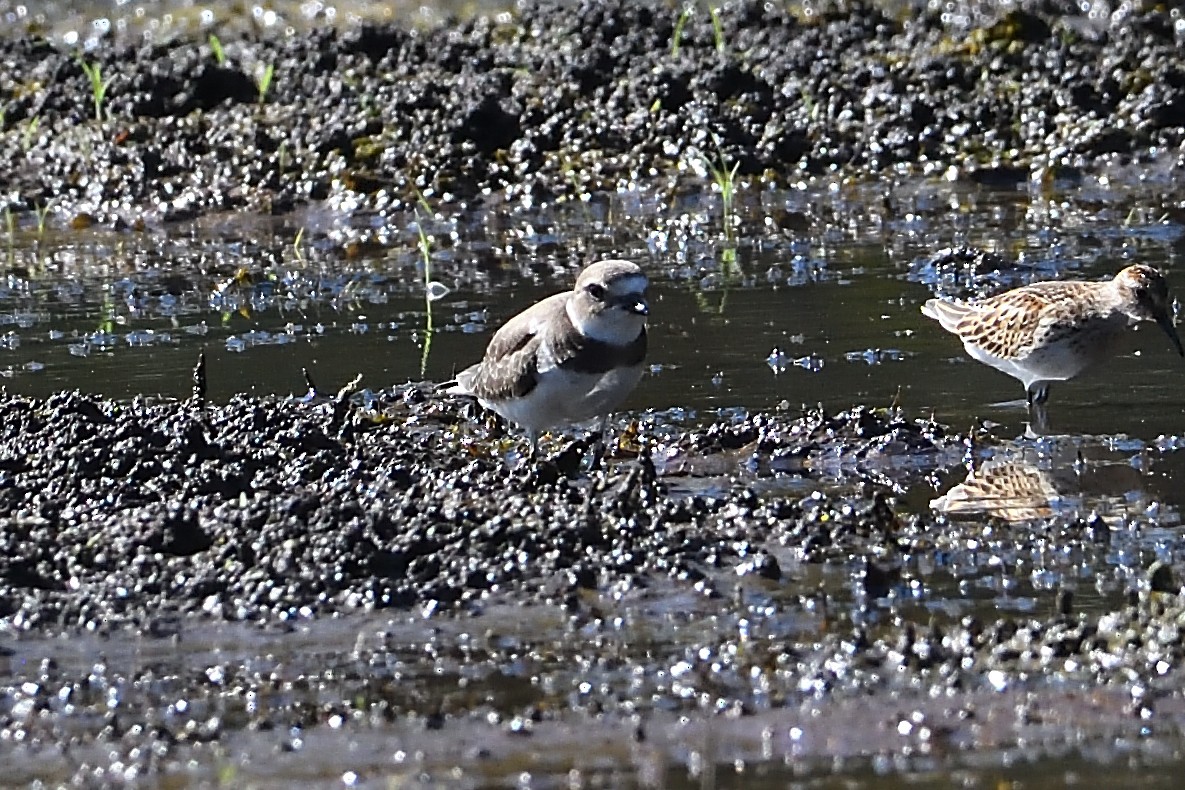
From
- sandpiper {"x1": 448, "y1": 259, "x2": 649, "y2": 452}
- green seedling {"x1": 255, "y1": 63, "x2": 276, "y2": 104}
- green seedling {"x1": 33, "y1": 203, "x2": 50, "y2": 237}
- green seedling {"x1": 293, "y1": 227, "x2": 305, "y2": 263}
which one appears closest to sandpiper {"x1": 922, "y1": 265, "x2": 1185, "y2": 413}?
sandpiper {"x1": 448, "y1": 259, "x2": 649, "y2": 452}

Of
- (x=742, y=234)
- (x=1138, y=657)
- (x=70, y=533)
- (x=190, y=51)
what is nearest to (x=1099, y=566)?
(x=1138, y=657)

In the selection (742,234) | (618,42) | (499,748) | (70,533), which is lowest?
(499,748)

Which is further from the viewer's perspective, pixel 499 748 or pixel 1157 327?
pixel 1157 327

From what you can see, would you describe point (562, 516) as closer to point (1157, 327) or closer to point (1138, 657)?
point (1138, 657)

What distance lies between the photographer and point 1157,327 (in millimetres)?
12469

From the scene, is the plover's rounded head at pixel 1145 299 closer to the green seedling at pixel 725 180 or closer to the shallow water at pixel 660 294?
the shallow water at pixel 660 294

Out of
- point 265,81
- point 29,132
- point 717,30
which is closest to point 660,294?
point 717,30

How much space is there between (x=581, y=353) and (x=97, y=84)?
402 inches

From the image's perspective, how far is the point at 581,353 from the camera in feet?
30.3

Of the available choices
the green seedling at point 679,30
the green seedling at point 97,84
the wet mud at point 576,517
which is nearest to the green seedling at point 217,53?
the green seedling at point 97,84

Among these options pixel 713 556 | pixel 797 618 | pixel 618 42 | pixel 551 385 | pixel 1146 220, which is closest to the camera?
pixel 797 618

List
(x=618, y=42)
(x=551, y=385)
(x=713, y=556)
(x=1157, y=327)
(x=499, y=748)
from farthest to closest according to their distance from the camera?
1. (x=618, y=42)
2. (x=1157, y=327)
3. (x=551, y=385)
4. (x=713, y=556)
5. (x=499, y=748)

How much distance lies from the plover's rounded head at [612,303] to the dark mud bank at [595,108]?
773 cm

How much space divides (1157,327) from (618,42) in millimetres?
8050
